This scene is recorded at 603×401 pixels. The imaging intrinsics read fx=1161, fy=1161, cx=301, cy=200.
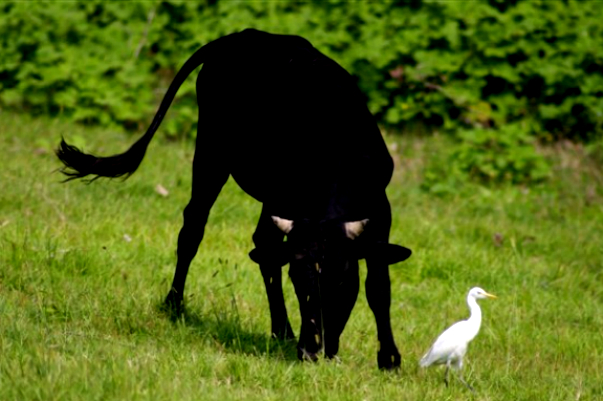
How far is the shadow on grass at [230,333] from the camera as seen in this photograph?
5961mm

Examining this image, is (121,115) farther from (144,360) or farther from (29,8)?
(144,360)

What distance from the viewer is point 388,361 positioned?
5773 mm

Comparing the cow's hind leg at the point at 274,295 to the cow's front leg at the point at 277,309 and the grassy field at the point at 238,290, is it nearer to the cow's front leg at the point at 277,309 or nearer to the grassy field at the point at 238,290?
the cow's front leg at the point at 277,309

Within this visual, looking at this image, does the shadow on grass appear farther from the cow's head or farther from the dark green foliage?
the dark green foliage

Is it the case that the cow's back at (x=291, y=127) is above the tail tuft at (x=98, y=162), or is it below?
above

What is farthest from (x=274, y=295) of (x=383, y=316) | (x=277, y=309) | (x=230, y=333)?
(x=383, y=316)

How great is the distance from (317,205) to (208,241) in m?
3.08

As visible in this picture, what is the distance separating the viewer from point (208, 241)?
845 cm

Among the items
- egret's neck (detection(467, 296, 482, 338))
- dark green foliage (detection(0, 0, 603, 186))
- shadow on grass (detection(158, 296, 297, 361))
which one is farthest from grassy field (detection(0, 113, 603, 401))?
dark green foliage (detection(0, 0, 603, 186))

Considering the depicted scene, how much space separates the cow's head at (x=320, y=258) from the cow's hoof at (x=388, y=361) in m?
0.42

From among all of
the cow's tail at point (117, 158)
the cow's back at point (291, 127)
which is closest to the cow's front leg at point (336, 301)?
the cow's back at point (291, 127)

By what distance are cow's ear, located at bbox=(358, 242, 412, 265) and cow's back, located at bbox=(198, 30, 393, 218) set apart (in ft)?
0.62

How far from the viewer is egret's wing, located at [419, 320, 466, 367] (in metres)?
5.63

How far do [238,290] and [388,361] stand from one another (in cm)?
190
